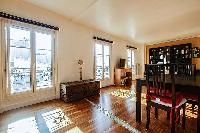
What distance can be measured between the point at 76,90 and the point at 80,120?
4.83 feet

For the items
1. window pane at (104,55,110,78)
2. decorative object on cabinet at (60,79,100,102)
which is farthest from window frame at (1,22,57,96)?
window pane at (104,55,110,78)

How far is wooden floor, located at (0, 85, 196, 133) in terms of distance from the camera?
2182 millimetres

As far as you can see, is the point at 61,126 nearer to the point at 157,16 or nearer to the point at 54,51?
the point at 54,51

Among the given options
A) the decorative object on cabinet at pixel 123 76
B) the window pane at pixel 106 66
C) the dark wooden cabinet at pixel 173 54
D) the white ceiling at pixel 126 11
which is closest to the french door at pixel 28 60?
the white ceiling at pixel 126 11

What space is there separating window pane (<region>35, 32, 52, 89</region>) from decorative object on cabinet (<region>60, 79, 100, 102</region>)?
50 centimetres

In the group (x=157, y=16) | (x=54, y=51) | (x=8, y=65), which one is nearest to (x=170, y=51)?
(x=157, y=16)

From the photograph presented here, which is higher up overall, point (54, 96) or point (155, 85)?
point (155, 85)

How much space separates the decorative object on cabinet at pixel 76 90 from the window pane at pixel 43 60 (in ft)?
1.63

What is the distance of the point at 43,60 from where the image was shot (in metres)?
3.82

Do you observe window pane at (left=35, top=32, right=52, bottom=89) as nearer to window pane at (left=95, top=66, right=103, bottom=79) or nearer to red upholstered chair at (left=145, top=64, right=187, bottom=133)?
window pane at (left=95, top=66, right=103, bottom=79)

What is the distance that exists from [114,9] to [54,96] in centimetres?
301

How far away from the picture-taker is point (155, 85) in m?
2.13

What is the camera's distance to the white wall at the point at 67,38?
3.29 metres

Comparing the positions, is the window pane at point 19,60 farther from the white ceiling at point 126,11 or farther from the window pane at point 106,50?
the window pane at point 106,50
